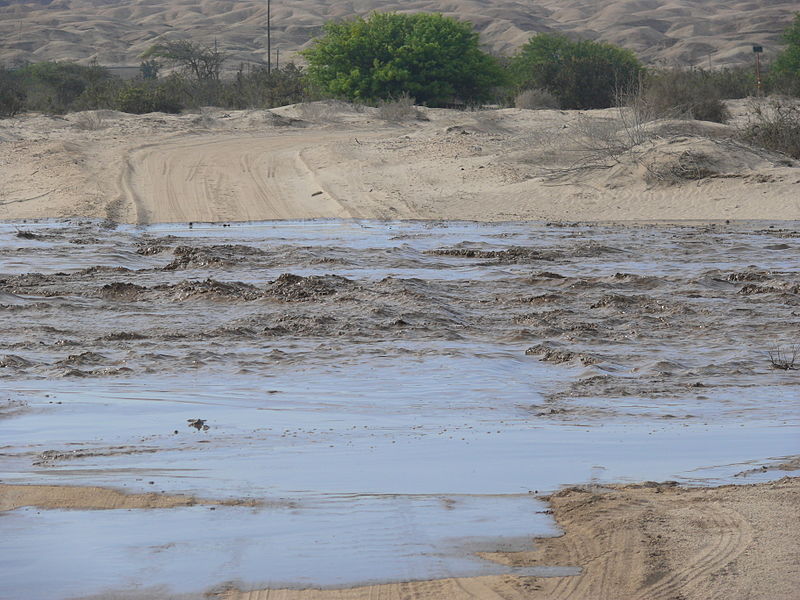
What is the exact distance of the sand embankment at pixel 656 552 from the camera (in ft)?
13.0

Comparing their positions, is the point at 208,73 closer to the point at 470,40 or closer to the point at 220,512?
the point at 470,40

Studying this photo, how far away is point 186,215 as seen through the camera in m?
17.1

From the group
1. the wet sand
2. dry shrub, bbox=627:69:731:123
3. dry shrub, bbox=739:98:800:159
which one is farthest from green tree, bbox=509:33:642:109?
the wet sand

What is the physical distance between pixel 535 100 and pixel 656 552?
32.1 m

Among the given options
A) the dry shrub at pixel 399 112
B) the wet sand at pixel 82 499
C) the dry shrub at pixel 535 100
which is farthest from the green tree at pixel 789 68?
the wet sand at pixel 82 499

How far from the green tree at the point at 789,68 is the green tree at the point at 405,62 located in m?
9.30

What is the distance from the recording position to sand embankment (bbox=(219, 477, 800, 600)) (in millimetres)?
3959

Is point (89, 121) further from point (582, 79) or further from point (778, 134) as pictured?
point (778, 134)

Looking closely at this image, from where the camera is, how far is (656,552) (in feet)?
14.1

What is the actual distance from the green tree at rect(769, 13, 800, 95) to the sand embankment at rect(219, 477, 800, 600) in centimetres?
3228

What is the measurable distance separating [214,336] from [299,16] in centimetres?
9057

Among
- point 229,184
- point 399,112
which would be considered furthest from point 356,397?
point 399,112

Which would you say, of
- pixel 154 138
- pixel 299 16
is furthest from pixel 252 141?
pixel 299 16

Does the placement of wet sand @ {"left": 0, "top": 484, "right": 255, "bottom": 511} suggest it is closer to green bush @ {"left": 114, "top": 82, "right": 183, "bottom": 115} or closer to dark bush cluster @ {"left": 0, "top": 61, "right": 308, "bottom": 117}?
dark bush cluster @ {"left": 0, "top": 61, "right": 308, "bottom": 117}
